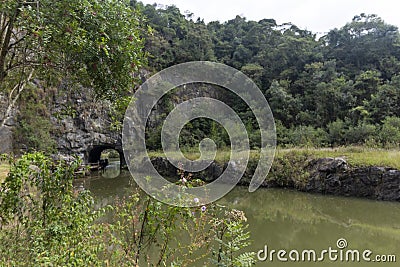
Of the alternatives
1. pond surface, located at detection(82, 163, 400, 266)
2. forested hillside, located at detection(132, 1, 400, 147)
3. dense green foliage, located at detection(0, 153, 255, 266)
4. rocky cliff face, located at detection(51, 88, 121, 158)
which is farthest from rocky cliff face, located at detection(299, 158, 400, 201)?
rocky cliff face, located at detection(51, 88, 121, 158)

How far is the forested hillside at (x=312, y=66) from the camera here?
1433cm

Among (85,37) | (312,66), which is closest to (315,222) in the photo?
(85,37)

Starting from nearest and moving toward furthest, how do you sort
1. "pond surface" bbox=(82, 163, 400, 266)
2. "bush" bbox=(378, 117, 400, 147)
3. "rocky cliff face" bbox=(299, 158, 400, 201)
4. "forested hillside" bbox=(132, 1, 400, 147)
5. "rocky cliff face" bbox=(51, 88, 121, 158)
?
"pond surface" bbox=(82, 163, 400, 266) → "rocky cliff face" bbox=(299, 158, 400, 201) → "bush" bbox=(378, 117, 400, 147) → "rocky cliff face" bbox=(51, 88, 121, 158) → "forested hillside" bbox=(132, 1, 400, 147)

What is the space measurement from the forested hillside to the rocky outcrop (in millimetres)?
2543

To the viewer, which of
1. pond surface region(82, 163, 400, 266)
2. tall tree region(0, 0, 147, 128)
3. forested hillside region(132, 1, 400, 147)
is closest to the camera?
tall tree region(0, 0, 147, 128)

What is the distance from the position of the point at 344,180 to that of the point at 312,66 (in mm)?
11093

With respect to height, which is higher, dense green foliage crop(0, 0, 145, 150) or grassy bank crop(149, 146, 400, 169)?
dense green foliage crop(0, 0, 145, 150)

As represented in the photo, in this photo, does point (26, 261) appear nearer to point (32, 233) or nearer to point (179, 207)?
point (32, 233)

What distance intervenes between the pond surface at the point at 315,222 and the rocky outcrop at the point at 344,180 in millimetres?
429

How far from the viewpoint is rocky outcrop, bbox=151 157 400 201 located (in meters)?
8.21

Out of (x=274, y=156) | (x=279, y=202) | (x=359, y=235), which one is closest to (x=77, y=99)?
(x=274, y=156)

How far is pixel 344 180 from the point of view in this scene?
9.00m

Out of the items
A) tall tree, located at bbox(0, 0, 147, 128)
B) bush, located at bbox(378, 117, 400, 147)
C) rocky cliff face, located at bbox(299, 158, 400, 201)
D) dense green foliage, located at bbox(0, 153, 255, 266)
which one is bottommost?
rocky cliff face, located at bbox(299, 158, 400, 201)

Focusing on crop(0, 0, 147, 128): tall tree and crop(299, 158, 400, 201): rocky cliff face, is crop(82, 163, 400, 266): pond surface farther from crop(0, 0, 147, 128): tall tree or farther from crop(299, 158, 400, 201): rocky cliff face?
crop(0, 0, 147, 128): tall tree
